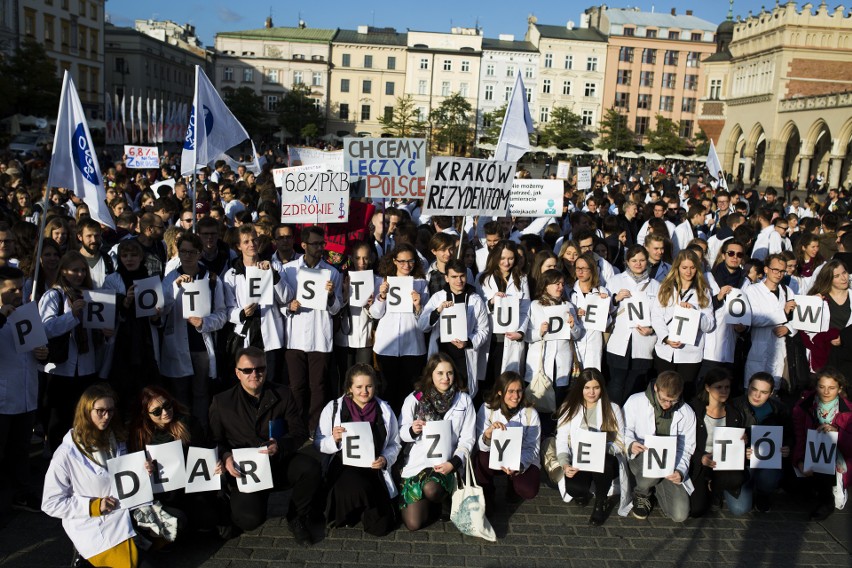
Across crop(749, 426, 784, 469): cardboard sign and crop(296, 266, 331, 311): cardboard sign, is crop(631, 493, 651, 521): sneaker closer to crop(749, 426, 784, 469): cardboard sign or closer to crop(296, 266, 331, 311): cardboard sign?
crop(749, 426, 784, 469): cardboard sign

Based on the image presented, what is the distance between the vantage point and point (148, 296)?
6645 mm

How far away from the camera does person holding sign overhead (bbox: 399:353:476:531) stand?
232 inches

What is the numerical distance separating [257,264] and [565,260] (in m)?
3.46

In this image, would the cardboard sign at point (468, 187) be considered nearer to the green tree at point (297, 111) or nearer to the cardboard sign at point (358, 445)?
the cardboard sign at point (358, 445)

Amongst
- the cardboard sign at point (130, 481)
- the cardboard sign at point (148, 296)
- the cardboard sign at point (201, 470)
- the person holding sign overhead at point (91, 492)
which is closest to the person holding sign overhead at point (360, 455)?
the cardboard sign at point (201, 470)

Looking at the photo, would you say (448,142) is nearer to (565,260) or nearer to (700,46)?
(700,46)

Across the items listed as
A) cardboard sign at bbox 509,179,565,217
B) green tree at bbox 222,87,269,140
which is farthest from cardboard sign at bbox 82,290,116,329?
green tree at bbox 222,87,269,140

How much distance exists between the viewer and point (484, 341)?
24.4ft

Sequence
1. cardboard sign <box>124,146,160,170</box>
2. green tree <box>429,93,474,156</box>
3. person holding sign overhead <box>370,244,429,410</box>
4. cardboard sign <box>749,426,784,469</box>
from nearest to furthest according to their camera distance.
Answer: cardboard sign <box>749,426,784,469</box>, person holding sign overhead <box>370,244,429,410</box>, cardboard sign <box>124,146,160,170</box>, green tree <box>429,93,474,156</box>

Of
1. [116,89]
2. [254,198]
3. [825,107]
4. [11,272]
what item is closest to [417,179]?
[11,272]

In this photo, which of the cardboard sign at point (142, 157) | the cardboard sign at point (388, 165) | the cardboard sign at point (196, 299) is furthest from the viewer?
the cardboard sign at point (142, 157)

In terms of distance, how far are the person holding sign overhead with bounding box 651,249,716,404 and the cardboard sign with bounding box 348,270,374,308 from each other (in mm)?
2749

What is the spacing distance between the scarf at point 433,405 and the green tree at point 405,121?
74290mm

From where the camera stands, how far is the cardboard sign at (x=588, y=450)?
6.04m
